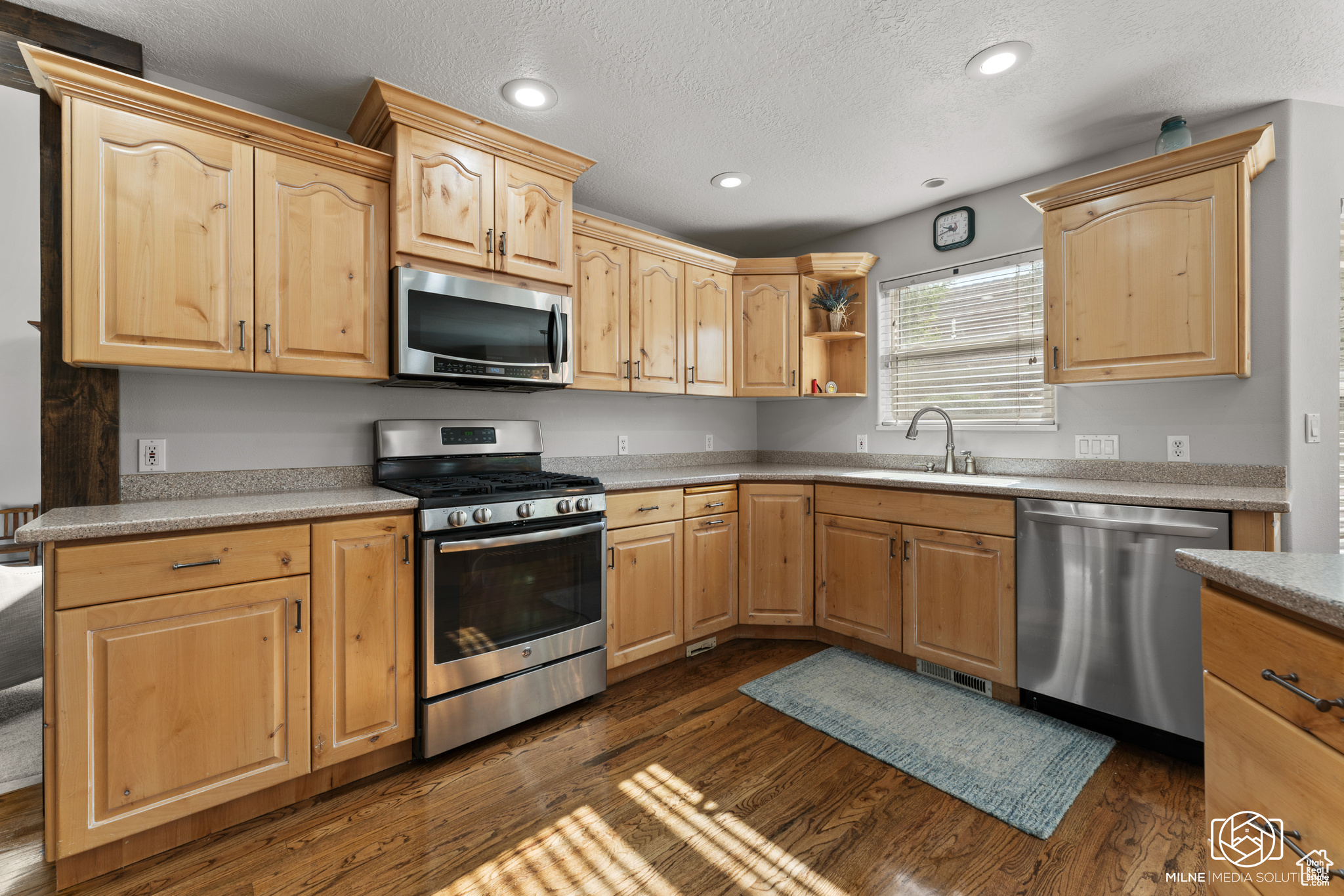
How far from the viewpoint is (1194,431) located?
8.07ft

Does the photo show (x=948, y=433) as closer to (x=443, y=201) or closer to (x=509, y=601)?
(x=509, y=601)

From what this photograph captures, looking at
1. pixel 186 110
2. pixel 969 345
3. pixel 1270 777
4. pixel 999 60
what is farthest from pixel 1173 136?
pixel 186 110

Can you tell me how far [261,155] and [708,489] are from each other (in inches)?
90.8

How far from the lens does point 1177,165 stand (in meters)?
2.23

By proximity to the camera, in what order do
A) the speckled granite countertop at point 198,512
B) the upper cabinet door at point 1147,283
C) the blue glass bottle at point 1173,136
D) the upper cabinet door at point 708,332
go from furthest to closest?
the upper cabinet door at point 708,332, the blue glass bottle at point 1173,136, the upper cabinet door at point 1147,283, the speckled granite countertop at point 198,512

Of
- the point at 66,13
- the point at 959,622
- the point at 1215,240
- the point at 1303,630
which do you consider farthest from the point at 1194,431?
the point at 66,13

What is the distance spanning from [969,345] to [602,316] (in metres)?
2.06

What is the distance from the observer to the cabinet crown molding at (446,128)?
7.10 ft

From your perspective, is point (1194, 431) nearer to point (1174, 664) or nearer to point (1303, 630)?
point (1174, 664)

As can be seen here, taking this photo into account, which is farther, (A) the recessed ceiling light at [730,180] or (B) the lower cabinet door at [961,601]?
(A) the recessed ceiling light at [730,180]

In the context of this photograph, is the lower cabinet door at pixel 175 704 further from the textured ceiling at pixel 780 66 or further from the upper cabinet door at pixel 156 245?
the textured ceiling at pixel 780 66

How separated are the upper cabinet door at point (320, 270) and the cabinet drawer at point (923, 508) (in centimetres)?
223

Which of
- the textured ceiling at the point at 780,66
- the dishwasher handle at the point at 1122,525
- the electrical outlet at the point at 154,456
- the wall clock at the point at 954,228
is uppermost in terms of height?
the textured ceiling at the point at 780,66

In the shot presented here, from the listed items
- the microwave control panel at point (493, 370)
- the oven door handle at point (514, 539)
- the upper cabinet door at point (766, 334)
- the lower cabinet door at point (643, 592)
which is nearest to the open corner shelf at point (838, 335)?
the upper cabinet door at point (766, 334)
